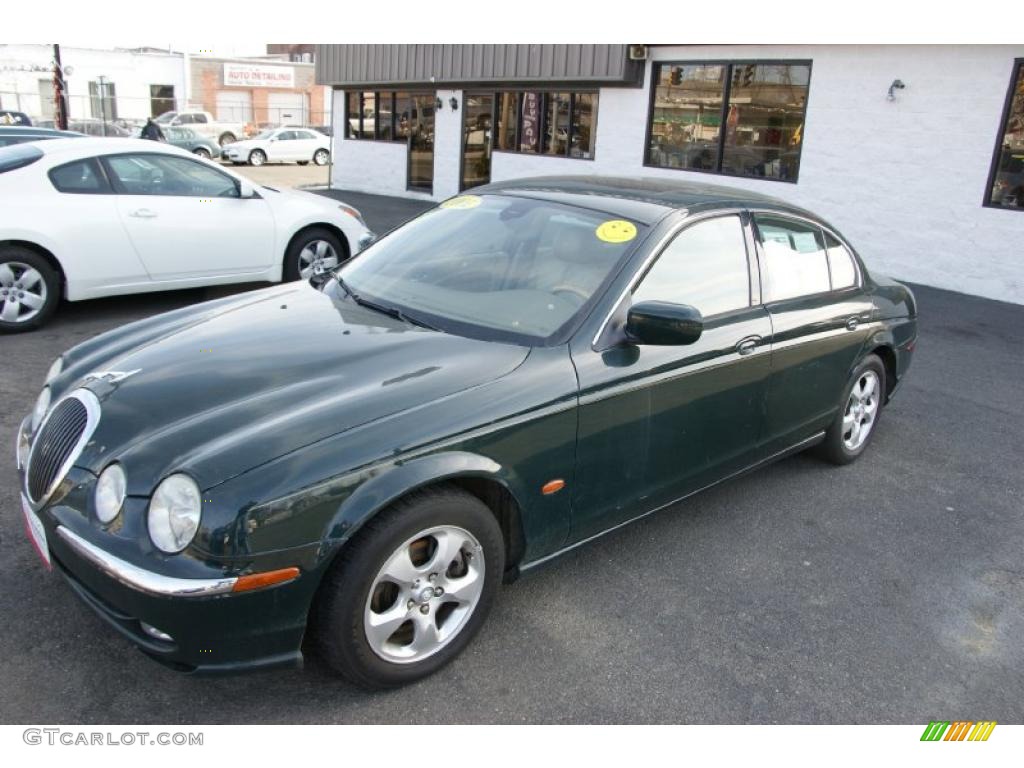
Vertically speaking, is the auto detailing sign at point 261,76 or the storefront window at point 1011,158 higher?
the auto detailing sign at point 261,76

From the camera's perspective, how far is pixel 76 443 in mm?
2797

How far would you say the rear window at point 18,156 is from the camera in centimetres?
671

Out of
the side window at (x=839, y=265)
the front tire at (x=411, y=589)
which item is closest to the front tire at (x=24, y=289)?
the front tire at (x=411, y=589)

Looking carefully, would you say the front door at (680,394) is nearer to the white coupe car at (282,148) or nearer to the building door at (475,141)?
the building door at (475,141)

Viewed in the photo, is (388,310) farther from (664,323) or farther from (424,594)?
(424,594)

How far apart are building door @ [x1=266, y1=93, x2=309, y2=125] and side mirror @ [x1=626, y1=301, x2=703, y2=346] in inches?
1914

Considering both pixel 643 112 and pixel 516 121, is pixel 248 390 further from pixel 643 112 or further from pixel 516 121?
pixel 516 121

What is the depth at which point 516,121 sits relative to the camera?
54.5 ft

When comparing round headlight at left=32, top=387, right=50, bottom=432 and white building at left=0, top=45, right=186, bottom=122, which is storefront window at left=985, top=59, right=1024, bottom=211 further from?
white building at left=0, top=45, right=186, bottom=122

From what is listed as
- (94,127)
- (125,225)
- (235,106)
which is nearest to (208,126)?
(94,127)


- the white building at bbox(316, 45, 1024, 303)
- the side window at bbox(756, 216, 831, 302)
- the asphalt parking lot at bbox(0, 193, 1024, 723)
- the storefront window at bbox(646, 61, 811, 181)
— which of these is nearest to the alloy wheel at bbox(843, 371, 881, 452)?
the asphalt parking lot at bbox(0, 193, 1024, 723)

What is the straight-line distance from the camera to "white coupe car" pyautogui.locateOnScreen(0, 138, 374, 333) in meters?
6.64

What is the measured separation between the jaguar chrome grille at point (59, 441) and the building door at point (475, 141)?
14908 millimetres

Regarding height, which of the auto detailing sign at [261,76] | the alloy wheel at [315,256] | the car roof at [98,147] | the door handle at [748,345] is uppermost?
the auto detailing sign at [261,76]
